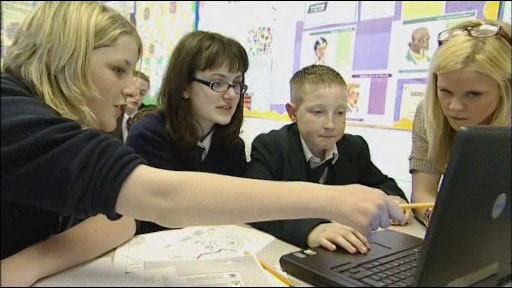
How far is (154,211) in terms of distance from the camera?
438 mm

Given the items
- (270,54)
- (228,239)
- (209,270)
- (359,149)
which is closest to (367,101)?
(359,149)

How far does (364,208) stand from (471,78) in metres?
0.56

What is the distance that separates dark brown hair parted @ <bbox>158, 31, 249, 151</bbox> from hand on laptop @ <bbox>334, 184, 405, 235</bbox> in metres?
0.62

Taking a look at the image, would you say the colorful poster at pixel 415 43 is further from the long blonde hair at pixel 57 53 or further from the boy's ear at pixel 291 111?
the long blonde hair at pixel 57 53

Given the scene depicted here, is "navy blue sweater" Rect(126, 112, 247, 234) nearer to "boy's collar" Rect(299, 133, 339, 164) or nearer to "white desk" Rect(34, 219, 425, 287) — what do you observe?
"boy's collar" Rect(299, 133, 339, 164)

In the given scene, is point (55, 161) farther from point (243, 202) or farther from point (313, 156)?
point (313, 156)

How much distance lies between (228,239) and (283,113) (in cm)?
51

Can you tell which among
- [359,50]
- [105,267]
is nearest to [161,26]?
→ [359,50]

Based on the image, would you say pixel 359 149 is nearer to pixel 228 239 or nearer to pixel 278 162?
pixel 278 162

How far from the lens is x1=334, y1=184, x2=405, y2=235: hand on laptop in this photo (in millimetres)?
439

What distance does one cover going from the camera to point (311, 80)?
0.95m

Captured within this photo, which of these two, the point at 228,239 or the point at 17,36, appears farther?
the point at 228,239

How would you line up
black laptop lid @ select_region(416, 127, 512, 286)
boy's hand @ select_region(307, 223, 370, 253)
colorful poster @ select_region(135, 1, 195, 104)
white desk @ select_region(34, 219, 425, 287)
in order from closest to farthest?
black laptop lid @ select_region(416, 127, 512, 286) < white desk @ select_region(34, 219, 425, 287) < boy's hand @ select_region(307, 223, 370, 253) < colorful poster @ select_region(135, 1, 195, 104)

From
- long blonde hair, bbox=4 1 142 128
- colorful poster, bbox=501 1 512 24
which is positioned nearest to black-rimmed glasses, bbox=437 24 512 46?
colorful poster, bbox=501 1 512 24
